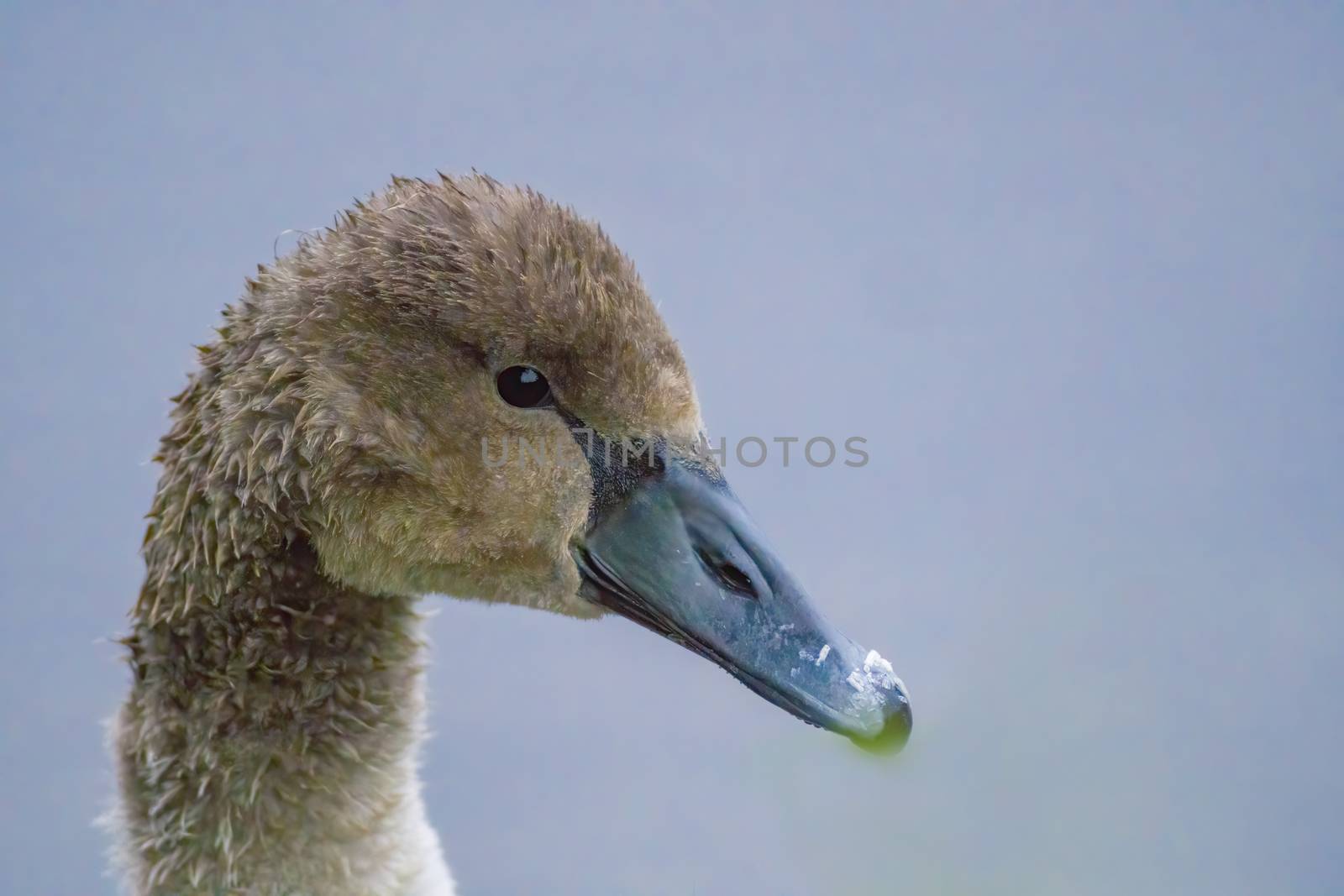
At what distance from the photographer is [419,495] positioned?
2453 mm

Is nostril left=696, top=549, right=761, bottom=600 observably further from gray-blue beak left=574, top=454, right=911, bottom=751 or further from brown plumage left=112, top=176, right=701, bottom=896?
brown plumage left=112, top=176, right=701, bottom=896

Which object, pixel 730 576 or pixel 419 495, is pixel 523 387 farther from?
pixel 730 576

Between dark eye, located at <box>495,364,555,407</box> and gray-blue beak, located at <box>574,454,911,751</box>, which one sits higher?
dark eye, located at <box>495,364,555,407</box>

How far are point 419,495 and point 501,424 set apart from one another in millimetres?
Answer: 210

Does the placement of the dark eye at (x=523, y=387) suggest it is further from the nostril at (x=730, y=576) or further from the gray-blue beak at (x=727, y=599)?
the nostril at (x=730, y=576)

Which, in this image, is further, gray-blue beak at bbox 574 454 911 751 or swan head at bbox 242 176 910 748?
swan head at bbox 242 176 910 748

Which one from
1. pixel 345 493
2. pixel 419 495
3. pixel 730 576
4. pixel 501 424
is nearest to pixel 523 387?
pixel 501 424

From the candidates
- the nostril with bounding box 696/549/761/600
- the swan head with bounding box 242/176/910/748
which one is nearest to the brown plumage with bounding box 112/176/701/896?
the swan head with bounding box 242/176/910/748

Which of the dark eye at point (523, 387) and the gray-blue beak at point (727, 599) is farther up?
the dark eye at point (523, 387)

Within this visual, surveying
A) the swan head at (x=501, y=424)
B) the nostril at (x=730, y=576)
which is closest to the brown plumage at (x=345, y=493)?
the swan head at (x=501, y=424)

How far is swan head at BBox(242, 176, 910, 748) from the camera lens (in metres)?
2.36

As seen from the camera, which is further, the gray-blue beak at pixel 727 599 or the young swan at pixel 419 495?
the young swan at pixel 419 495

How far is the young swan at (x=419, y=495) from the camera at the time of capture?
7.75 feet

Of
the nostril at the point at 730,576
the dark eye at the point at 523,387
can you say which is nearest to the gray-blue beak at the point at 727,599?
the nostril at the point at 730,576
